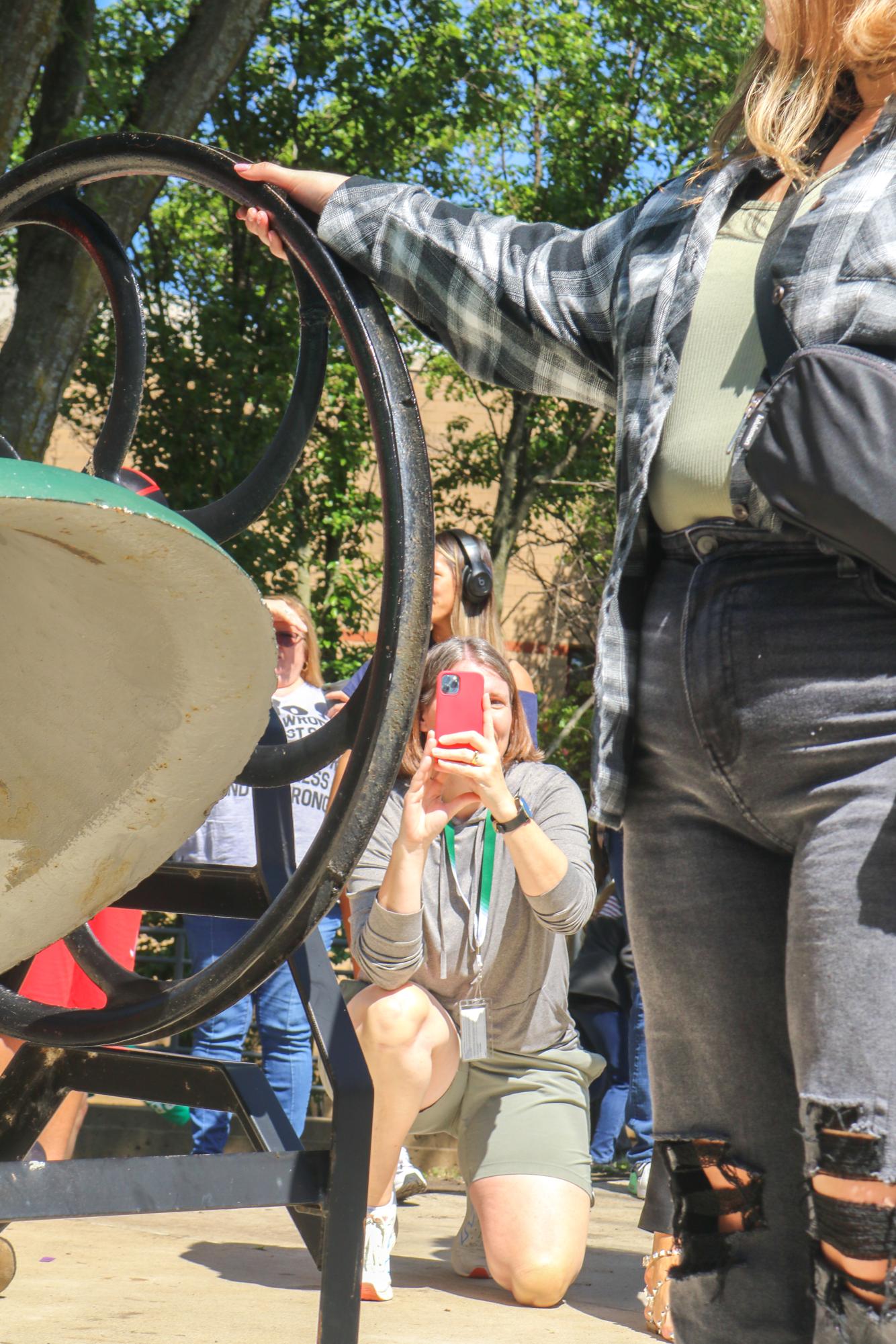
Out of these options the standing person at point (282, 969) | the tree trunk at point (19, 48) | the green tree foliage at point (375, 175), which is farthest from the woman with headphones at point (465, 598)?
the green tree foliage at point (375, 175)

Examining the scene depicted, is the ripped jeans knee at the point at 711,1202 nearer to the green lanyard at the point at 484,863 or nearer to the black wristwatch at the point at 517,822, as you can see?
the black wristwatch at the point at 517,822

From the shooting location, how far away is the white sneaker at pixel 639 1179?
4254 mm

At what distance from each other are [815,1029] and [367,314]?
0.77 m

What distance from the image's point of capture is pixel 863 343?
1113 millimetres

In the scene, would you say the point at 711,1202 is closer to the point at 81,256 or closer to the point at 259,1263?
the point at 259,1263

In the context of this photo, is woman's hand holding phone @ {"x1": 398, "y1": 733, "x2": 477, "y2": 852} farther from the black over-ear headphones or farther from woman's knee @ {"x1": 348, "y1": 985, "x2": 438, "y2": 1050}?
the black over-ear headphones

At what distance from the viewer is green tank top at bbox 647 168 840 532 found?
1178mm

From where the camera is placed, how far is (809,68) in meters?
1.26

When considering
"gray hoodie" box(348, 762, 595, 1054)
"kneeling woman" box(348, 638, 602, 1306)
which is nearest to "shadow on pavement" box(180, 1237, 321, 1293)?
"kneeling woman" box(348, 638, 602, 1306)

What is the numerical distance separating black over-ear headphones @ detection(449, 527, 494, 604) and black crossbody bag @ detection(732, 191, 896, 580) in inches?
99.0

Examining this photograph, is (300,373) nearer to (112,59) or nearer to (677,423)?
(677,423)

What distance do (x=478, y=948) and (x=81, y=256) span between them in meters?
3.95

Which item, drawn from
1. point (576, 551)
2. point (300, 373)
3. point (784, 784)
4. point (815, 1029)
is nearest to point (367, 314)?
point (300, 373)

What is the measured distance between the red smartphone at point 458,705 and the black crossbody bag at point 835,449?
4.31 feet
